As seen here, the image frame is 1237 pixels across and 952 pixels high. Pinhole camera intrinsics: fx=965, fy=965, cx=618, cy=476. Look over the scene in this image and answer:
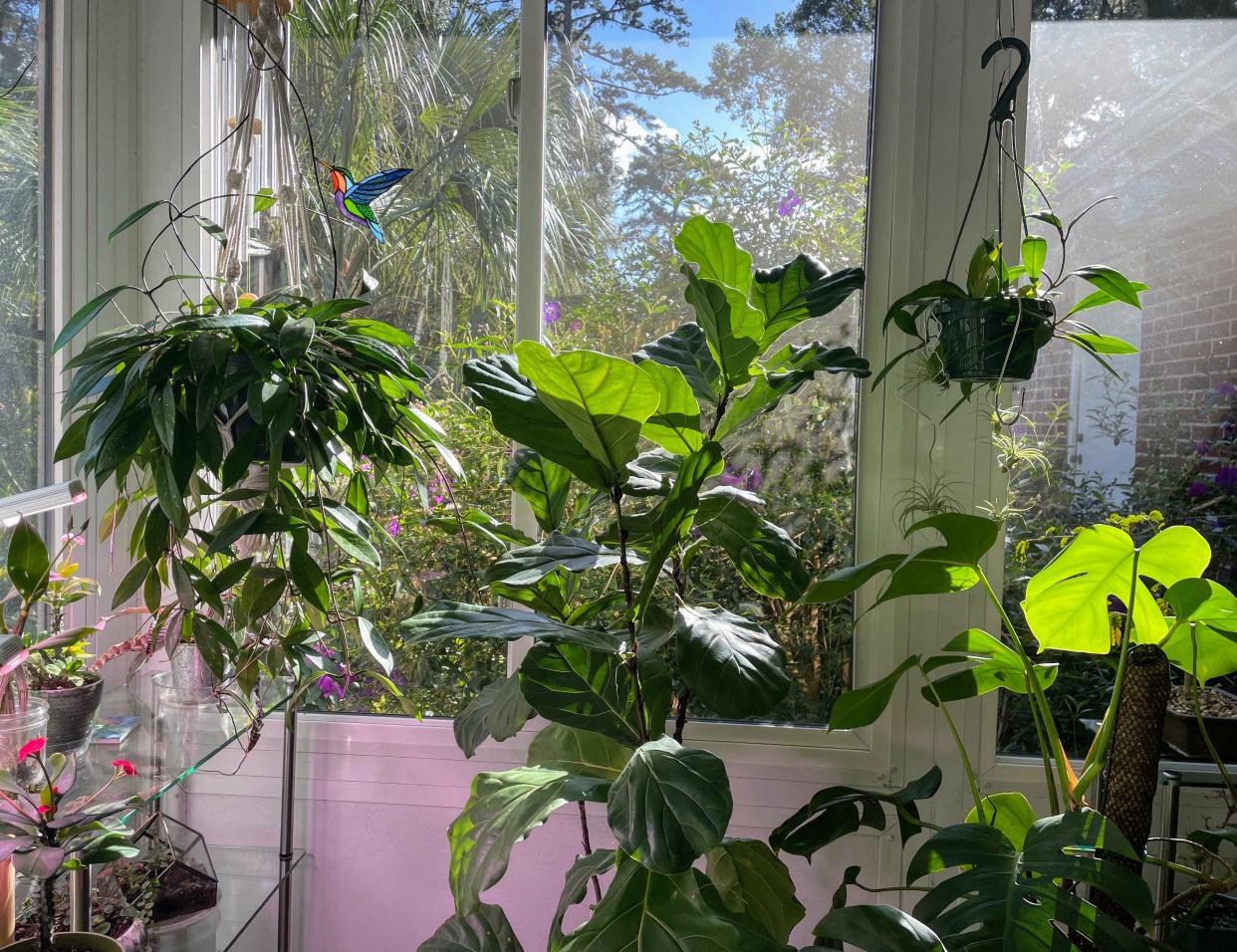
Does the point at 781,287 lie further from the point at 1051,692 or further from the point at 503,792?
the point at 1051,692

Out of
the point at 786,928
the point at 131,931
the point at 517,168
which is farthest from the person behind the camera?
the point at 517,168

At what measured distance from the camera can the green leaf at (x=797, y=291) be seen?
129cm

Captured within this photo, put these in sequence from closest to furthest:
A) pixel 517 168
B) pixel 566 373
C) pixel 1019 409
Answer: pixel 566 373 → pixel 1019 409 → pixel 517 168

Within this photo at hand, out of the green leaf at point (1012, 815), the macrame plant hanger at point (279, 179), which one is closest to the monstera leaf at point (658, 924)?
the green leaf at point (1012, 815)

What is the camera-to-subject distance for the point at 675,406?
1.23 metres

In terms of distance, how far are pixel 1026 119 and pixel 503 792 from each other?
4.89 feet

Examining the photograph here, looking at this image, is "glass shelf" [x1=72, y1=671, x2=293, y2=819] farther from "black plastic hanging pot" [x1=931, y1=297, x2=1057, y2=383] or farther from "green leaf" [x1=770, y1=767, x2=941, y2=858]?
"black plastic hanging pot" [x1=931, y1=297, x2=1057, y2=383]

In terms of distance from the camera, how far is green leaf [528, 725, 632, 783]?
134cm

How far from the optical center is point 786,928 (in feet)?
4.23

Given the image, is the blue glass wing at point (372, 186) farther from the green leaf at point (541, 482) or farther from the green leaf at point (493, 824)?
the green leaf at point (493, 824)

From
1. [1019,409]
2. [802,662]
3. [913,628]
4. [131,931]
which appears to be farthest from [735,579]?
[131,931]

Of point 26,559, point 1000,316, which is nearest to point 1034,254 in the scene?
point 1000,316

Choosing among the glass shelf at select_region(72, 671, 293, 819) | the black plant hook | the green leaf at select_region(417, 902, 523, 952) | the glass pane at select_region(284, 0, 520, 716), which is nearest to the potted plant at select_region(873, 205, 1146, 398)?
the black plant hook

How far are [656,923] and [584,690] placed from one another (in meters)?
0.29
